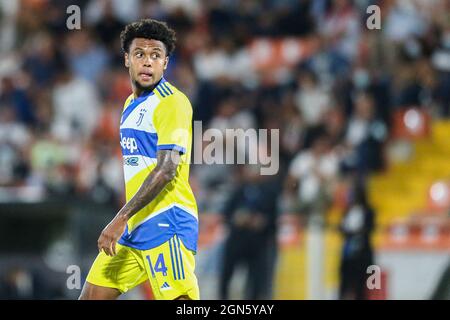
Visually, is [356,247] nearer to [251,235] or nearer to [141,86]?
[251,235]

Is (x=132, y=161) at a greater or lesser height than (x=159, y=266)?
greater

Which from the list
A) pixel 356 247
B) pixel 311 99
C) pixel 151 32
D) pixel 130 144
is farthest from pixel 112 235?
pixel 311 99

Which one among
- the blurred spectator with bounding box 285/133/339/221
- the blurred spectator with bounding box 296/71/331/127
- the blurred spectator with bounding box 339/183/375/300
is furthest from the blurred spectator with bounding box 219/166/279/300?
the blurred spectator with bounding box 296/71/331/127

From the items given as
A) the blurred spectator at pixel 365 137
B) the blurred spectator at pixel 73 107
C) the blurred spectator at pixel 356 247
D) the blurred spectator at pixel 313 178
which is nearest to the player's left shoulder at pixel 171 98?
the blurred spectator at pixel 356 247

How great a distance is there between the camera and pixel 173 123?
254 inches

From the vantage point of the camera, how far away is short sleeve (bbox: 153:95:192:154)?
6406 mm

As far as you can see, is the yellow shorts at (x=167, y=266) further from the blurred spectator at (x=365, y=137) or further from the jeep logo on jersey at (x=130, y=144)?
the blurred spectator at (x=365, y=137)

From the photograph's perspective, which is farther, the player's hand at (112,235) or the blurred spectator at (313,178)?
the blurred spectator at (313,178)

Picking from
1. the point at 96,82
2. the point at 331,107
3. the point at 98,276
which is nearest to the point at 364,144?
the point at 331,107

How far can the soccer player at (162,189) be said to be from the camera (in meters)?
6.48

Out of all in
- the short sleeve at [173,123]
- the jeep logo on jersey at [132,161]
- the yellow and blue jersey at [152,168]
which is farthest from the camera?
the jeep logo on jersey at [132,161]

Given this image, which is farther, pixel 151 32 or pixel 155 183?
pixel 151 32

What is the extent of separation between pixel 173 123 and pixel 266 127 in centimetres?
811

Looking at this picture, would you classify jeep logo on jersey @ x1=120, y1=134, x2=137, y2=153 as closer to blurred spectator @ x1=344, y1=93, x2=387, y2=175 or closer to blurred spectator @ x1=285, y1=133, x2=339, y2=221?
blurred spectator @ x1=285, y1=133, x2=339, y2=221
